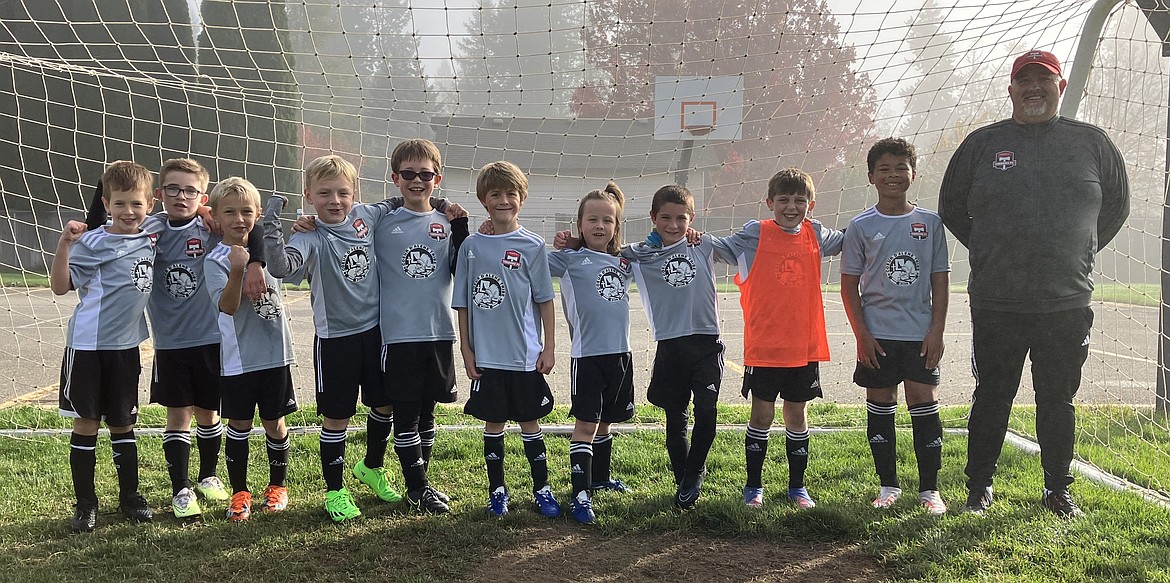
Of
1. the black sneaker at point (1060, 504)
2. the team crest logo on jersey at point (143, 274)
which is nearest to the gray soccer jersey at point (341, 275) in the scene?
the team crest logo on jersey at point (143, 274)

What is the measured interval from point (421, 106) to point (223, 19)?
4.52 m

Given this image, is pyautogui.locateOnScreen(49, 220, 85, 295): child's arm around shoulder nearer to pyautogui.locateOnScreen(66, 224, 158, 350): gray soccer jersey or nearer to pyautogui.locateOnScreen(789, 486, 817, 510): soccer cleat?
pyautogui.locateOnScreen(66, 224, 158, 350): gray soccer jersey

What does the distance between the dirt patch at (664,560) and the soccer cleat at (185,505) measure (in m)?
1.39

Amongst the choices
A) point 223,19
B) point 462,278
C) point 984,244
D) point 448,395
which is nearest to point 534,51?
point 462,278

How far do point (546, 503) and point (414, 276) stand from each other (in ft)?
3.72

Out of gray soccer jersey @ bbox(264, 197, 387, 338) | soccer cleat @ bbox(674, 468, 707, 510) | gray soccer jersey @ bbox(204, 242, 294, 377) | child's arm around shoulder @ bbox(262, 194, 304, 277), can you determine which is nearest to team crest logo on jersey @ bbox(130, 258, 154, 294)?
gray soccer jersey @ bbox(204, 242, 294, 377)

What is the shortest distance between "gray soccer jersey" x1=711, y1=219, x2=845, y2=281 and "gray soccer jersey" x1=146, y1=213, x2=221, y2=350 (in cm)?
228

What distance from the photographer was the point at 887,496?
3.56 m


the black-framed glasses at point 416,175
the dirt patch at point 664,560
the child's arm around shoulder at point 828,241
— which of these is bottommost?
the dirt patch at point 664,560

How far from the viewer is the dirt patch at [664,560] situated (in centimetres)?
282

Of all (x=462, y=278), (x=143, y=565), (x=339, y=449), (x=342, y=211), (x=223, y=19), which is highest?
(x=223, y=19)

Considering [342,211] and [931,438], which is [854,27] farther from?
[342,211]

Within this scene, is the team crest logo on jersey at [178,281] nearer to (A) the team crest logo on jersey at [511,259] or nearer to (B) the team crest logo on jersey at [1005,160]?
(A) the team crest logo on jersey at [511,259]

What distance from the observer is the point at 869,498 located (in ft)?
12.0
